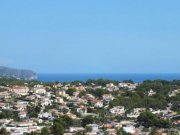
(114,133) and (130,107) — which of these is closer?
(114,133)

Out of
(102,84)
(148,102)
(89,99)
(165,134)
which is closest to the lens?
(165,134)

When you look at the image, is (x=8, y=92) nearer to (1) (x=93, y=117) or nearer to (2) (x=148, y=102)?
(2) (x=148, y=102)

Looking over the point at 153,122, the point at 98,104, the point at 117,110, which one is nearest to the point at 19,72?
the point at 98,104

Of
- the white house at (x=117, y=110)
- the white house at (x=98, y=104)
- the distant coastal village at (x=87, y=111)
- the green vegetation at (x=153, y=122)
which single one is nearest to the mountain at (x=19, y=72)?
the distant coastal village at (x=87, y=111)

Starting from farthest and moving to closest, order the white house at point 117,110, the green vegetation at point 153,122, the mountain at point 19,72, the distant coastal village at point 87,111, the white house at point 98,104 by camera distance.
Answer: the mountain at point 19,72
the white house at point 98,104
the white house at point 117,110
the green vegetation at point 153,122
the distant coastal village at point 87,111

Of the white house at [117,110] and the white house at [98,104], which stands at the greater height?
the white house at [98,104]

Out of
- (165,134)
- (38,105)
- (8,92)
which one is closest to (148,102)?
(38,105)

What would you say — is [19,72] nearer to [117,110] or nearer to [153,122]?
[117,110]

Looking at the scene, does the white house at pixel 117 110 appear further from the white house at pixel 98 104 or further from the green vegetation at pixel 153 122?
the green vegetation at pixel 153 122
